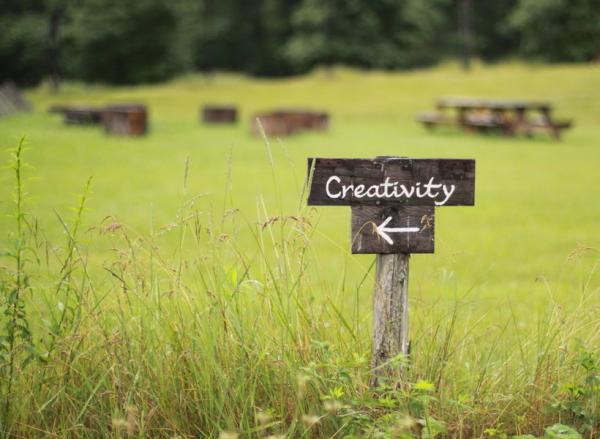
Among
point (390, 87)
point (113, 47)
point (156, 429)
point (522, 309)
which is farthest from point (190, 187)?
point (113, 47)

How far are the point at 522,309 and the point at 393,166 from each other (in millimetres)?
3270

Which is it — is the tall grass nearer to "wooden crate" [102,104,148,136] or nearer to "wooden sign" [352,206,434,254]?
"wooden sign" [352,206,434,254]

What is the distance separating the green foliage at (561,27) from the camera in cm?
5228

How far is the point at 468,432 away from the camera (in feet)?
9.65

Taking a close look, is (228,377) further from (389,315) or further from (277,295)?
(389,315)

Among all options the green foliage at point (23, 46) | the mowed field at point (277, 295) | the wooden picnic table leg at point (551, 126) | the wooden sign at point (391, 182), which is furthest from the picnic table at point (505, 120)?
the green foliage at point (23, 46)

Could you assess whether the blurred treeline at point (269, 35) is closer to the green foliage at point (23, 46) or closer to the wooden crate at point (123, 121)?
the green foliage at point (23, 46)

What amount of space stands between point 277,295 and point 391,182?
69 cm

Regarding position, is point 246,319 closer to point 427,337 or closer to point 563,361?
point 427,337

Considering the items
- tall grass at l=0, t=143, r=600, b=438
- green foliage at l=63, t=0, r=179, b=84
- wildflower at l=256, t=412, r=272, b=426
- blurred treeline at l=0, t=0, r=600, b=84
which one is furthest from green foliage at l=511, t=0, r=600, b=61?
wildflower at l=256, t=412, r=272, b=426

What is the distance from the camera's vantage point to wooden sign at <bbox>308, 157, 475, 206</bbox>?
2.90 metres

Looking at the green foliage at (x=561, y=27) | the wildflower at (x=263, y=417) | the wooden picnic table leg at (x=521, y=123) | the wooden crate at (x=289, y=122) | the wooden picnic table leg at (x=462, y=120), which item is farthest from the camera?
the green foliage at (x=561, y=27)

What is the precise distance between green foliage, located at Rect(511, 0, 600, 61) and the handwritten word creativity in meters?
52.9

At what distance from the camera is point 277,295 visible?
10.5 ft
